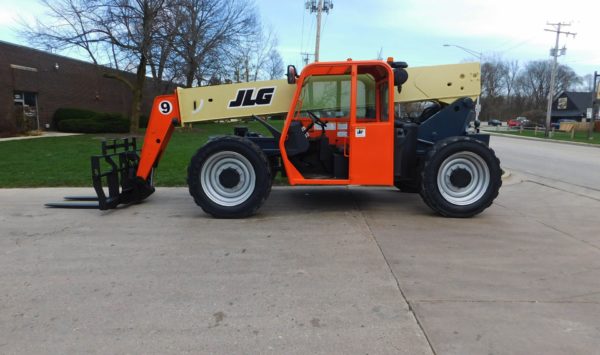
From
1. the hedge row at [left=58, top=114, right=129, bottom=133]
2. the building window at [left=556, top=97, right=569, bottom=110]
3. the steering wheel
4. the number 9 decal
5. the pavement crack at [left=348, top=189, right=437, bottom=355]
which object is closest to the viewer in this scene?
the pavement crack at [left=348, top=189, right=437, bottom=355]

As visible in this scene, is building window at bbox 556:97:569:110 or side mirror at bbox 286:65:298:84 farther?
building window at bbox 556:97:569:110

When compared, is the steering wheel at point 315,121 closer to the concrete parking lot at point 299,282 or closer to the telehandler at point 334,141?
the telehandler at point 334,141

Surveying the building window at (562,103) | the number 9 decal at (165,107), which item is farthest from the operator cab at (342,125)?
the building window at (562,103)

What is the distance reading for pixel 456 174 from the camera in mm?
6562

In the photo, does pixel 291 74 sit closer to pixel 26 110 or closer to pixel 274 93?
pixel 274 93

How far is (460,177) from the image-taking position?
21.6 feet

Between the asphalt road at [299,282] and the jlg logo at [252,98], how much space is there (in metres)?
1.70

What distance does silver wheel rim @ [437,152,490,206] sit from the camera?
259 inches

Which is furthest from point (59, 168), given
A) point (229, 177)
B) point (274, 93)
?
point (274, 93)

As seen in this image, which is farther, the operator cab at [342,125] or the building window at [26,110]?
the building window at [26,110]

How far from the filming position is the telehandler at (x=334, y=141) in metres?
6.49

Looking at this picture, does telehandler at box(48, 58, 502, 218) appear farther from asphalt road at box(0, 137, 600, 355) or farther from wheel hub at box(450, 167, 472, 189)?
asphalt road at box(0, 137, 600, 355)

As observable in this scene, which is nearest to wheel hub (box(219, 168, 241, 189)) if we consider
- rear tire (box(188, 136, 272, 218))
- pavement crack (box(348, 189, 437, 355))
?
rear tire (box(188, 136, 272, 218))

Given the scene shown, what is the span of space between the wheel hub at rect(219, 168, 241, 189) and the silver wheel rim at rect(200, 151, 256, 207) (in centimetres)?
3
